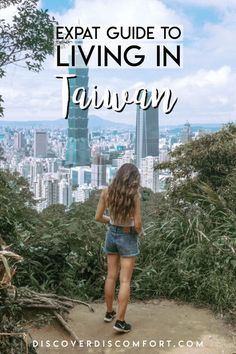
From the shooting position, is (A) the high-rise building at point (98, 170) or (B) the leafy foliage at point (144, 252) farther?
(A) the high-rise building at point (98, 170)

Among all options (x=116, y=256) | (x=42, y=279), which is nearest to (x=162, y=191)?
(x=42, y=279)

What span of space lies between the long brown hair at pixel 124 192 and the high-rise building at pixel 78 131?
2.60 m

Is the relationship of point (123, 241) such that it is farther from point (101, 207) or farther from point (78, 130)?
point (78, 130)

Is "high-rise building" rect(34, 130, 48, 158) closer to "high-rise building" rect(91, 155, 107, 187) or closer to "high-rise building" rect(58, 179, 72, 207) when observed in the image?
"high-rise building" rect(58, 179, 72, 207)

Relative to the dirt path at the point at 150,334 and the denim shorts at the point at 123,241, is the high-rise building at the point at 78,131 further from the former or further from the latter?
the dirt path at the point at 150,334

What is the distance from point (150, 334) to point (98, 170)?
146 inches

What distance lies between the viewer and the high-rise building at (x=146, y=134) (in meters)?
7.28

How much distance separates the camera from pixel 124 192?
387cm

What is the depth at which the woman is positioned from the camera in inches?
153

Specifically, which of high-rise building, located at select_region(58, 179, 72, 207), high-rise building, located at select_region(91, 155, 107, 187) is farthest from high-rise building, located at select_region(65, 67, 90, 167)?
high-rise building, located at select_region(58, 179, 72, 207)

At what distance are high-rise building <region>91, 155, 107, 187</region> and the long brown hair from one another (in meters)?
3.20

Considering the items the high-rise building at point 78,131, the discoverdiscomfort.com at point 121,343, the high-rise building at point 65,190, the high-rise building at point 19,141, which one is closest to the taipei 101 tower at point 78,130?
the high-rise building at point 78,131

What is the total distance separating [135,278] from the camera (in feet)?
16.8

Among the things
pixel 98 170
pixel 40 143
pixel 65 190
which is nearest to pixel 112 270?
pixel 98 170
